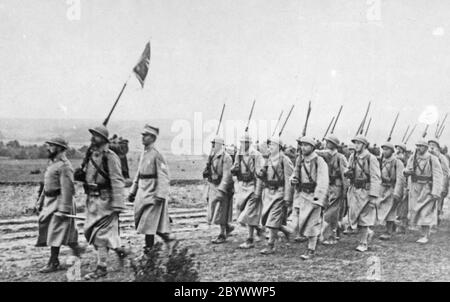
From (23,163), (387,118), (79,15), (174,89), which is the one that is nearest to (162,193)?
(174,89)

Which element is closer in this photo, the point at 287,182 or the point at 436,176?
the point at 287,182

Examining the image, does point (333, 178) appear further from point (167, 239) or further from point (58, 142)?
point (58, 142)

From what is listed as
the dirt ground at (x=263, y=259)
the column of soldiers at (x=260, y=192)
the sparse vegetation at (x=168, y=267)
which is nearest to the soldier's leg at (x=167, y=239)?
the column of soldiers at (x=260, y=192)

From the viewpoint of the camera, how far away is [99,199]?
20.9 ft

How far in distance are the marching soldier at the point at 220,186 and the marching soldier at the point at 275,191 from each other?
28.0 inches

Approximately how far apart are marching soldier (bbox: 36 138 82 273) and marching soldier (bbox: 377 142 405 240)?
573 cm

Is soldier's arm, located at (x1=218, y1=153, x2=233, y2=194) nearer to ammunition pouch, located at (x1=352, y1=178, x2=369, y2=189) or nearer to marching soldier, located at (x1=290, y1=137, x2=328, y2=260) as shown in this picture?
marching soldier, located at (x1=290, y1=137, x2=328, y2=260)

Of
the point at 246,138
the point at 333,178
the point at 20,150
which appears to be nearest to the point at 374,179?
the point at 333,178

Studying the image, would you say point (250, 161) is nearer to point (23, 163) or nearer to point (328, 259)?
point (328, 259)

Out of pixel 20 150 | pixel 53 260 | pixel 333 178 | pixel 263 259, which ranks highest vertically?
pixel 20 150

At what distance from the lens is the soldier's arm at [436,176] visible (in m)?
8.49

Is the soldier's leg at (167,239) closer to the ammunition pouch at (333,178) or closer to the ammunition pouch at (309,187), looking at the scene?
the ammunition pouch at (309,187)

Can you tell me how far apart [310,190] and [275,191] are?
649 mm

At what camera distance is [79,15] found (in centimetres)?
800
